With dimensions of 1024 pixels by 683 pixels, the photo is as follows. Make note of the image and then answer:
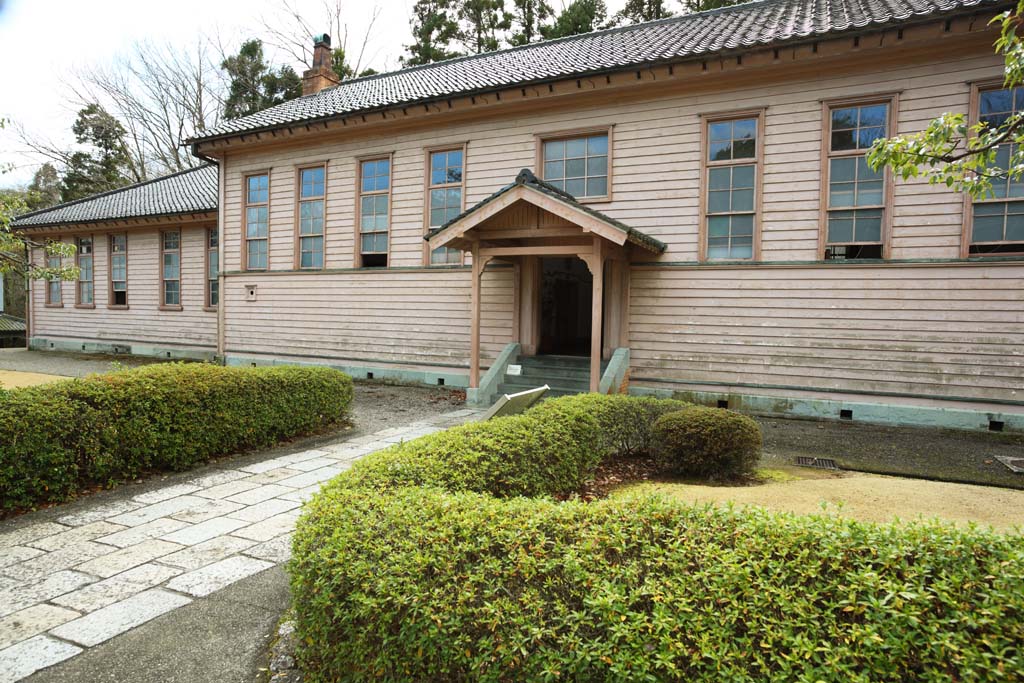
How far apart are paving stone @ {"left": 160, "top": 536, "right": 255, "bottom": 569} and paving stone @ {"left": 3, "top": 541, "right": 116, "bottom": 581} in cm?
53

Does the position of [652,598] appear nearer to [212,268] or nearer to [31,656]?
[31,656]

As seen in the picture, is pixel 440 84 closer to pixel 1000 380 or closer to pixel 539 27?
pixel 1000 380

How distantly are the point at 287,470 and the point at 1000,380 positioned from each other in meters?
9.85

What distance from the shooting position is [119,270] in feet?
63.9

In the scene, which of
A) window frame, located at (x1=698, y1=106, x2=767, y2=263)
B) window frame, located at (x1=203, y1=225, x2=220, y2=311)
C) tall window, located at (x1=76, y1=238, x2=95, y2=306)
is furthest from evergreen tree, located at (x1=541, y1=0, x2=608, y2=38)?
tall window, located at (x1=76, y1=238, x2=95, y2=306)

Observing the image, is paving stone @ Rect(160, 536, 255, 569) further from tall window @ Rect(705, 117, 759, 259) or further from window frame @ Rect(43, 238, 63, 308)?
window frame @ Rect(43, 238, 63, 308)

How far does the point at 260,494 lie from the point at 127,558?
154 centimetres

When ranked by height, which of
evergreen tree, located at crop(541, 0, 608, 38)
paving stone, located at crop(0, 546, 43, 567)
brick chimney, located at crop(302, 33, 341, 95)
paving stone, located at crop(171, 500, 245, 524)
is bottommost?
paving stone, located at crop(171, 500, 245, 524)

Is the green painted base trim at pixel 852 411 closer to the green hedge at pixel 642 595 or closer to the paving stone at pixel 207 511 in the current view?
the paving stone at pixel 207 511

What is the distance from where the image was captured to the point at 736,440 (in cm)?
573

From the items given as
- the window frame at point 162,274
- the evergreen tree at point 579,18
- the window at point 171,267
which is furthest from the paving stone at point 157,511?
the evergreen tree at point 579,18

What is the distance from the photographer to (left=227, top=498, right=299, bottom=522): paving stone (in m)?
4.87

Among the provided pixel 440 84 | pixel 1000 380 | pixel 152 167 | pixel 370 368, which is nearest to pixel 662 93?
pixel 440 84

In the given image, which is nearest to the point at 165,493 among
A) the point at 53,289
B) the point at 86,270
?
the point at 86,270
